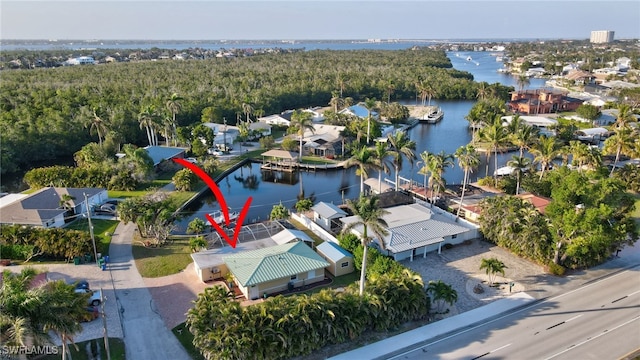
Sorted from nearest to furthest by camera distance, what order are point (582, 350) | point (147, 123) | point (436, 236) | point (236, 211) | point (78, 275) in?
1. point (582, 350)
2. point (78, 275)
3. point (436, 236)
4. point (236, 211)
5. point (147, 123)

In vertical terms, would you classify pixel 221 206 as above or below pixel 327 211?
below

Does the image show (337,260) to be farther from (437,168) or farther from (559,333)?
(559,333)

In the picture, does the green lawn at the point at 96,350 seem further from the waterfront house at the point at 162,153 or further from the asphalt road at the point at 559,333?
the waterfront house at the point at 162,153

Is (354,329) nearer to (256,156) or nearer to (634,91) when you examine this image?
(256,156)

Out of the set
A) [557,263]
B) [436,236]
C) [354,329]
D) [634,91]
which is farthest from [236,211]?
[634,91]

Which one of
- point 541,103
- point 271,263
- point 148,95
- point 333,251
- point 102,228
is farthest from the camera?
point 541,103

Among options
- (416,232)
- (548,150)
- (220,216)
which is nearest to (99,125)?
(220,216)

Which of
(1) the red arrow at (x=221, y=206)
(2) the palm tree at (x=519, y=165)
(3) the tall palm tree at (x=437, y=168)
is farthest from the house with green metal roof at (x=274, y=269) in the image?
(2) the palm tree at (x=519, y=165)
